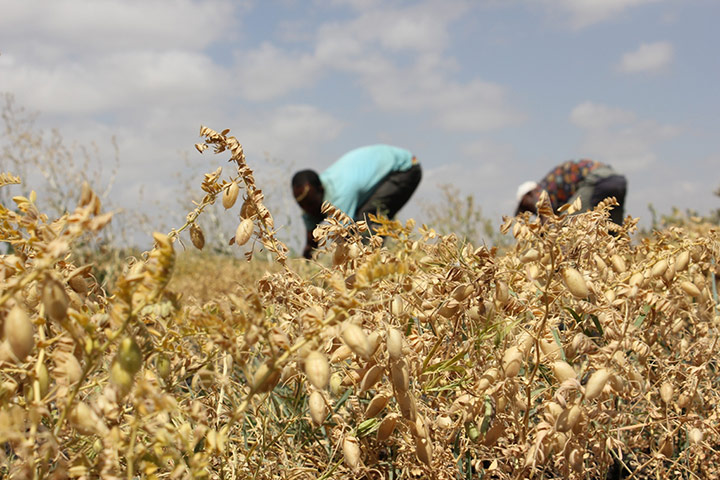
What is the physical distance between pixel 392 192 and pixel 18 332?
235 inches

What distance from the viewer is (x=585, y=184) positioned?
20.1 feet

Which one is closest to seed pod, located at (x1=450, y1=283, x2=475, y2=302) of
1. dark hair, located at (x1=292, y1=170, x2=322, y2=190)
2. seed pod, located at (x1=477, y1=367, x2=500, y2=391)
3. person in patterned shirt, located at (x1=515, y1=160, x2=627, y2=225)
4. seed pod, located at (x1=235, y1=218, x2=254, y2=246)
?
seed pod, located at (x1=477, y1=367, x2=500, y2=391)

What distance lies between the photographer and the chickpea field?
0.65 meters

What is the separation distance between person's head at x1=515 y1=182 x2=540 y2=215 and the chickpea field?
5890mm

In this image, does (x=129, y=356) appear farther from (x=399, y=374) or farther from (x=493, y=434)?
(x=493, y=434)

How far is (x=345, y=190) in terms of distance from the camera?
607cm

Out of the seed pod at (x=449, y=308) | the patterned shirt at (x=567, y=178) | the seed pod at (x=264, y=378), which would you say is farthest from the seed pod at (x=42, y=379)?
the patterned shirt at (x=567, y=178)

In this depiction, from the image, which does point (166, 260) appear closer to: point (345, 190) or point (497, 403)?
point (497, 403)

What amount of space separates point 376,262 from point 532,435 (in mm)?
594

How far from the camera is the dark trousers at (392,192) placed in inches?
251

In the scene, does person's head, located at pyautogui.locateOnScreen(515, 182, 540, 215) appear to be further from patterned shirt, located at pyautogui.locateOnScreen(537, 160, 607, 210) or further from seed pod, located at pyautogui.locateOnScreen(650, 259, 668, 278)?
seed pod, located at pyautogui.locateOnScreen(650, 259, 668, 278)

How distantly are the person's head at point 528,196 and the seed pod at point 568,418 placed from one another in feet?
20.9

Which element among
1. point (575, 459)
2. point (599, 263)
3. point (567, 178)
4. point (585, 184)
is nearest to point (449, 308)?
point (575, 459)

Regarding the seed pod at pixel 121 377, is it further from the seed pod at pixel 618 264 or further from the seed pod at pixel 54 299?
the seed pod at pixel 618 264
